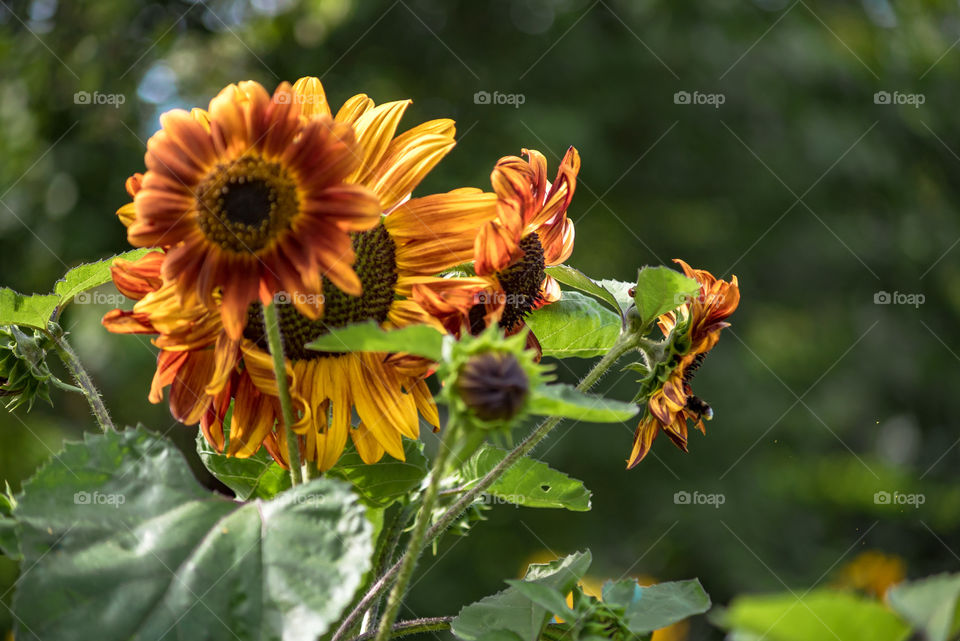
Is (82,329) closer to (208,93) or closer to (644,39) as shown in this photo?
(208,93)

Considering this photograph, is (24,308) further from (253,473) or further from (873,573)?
(873,573)

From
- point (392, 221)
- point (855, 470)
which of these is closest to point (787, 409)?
point (855, 470)

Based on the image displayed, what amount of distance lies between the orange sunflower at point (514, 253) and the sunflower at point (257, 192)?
0.06 m

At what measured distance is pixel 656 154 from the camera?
2131 mm

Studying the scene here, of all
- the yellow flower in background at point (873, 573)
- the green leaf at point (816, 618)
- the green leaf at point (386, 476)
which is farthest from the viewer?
the yellow flower in background at point (873, 573)

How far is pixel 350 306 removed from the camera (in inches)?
15.1

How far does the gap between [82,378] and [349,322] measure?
0.13 m

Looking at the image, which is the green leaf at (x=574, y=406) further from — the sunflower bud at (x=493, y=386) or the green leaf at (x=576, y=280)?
Answer: the green leaf at (x=576, y=280)

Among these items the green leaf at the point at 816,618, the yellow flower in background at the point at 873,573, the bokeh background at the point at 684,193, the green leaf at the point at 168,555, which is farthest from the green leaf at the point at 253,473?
the yellow flower in background at the point at 873,573

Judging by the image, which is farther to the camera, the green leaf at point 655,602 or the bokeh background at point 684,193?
the bokeh background at point 684,193

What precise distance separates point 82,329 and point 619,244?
1098mm

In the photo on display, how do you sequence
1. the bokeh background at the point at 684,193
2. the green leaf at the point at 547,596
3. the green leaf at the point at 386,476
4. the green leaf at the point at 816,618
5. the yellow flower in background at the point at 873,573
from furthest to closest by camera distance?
the bokeh background at the point at 684,193, the yellow flower in background at the point at 873,573, the green leaf at the point at 386,476, the green leaf at the point at 547,596, the green leaf at the point at 816,618

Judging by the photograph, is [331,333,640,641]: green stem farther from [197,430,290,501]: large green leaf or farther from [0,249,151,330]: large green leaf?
[0,249,151,330]: large green leaf

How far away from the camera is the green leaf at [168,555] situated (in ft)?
0.88
